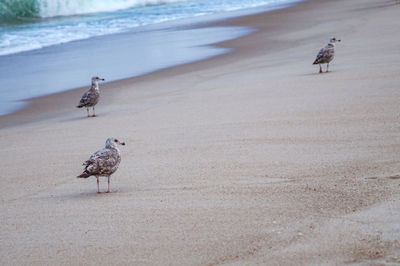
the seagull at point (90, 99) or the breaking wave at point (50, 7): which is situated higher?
the breaking wave at point (50, 7)

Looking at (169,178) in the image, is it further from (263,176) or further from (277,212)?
(277,212)

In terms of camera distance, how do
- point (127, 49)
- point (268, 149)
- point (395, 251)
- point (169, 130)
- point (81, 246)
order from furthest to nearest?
point (127, 49) → point (169, 130) → point (268, 149) → point (81, 246) → point (395, 251)

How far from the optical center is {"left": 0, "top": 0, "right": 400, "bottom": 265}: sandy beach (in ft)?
15.1

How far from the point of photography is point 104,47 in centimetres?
2067

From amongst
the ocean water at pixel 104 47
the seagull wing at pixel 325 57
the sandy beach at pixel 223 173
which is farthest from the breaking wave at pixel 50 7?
the seagull wing at pixel 325 57

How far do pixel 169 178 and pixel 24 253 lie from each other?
1.98 meters

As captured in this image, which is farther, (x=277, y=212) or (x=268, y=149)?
(x=268, y=149)

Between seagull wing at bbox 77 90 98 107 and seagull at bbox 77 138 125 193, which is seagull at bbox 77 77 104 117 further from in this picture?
seagull at bbox 77 138 125 193

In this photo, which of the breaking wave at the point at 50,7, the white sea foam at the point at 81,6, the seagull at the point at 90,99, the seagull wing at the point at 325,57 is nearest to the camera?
the seagull at the point at 90,99

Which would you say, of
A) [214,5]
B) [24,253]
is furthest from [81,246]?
[214,5]

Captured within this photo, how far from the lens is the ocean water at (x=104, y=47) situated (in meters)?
15.4

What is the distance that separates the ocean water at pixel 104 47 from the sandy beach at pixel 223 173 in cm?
292

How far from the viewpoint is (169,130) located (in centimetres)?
864

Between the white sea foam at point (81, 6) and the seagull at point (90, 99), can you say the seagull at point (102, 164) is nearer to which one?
the seagull at point (90, 99)
